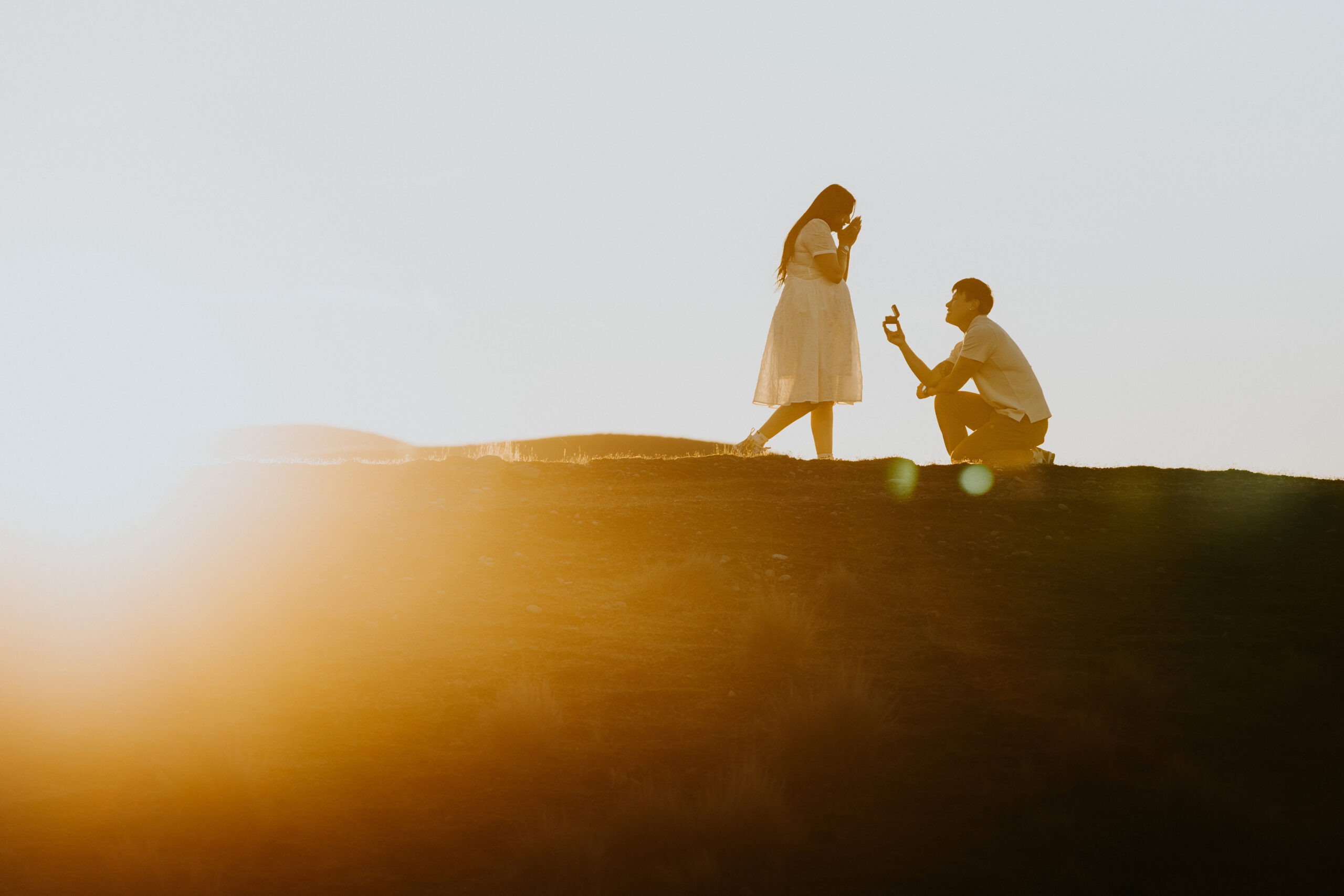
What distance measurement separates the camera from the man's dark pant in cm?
972

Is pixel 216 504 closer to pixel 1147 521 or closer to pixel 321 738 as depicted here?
pixel 321 738

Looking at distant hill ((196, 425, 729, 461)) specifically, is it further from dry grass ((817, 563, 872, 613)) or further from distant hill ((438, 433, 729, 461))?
dry grass ((817, 563, 872, 613))

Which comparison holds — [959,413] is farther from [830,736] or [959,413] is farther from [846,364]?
[830,736]

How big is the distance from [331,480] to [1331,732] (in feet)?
24.5

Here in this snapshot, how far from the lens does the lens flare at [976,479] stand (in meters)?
9.12

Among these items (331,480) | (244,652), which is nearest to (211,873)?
(244,652)

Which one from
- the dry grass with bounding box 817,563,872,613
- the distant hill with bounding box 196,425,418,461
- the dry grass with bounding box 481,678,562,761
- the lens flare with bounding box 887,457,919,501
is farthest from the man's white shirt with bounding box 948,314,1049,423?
the distant hill with bounding box 196,425,418,461

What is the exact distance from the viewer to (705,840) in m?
3.53

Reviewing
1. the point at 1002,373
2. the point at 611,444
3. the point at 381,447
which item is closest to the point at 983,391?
the point at 1002,373

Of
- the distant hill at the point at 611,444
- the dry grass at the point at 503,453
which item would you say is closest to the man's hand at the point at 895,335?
the dry grass at the point at 503,453

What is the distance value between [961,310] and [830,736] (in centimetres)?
618

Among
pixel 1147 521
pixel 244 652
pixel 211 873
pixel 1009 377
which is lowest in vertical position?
pixel 211 873

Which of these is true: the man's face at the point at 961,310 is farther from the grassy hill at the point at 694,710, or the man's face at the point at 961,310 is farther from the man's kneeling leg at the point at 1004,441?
the grassy hill at the point at 694,710

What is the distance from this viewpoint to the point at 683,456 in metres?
10.8
